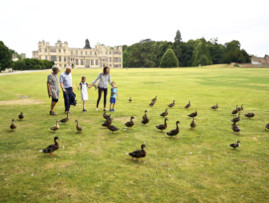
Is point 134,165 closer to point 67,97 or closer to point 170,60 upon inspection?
point 67,97

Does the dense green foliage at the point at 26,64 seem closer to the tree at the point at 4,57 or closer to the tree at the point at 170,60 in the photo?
the tree at the point at 4,57

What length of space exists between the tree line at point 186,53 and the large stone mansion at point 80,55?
23254 mm

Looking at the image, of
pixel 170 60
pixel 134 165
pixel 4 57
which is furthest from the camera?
pixel 170 60

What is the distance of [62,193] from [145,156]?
2.73 meters

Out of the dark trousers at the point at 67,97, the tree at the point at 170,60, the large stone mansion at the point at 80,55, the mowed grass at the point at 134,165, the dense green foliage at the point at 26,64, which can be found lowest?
the mowed grass at the point at 134,165

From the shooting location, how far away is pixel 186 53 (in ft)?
382

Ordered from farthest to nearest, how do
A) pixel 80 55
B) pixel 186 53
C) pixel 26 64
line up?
pixel 80 55 → pixel 186 53 → pixel 26 64

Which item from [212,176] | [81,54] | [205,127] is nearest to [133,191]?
[212,176]

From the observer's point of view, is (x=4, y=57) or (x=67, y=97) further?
(x=4, y=57)

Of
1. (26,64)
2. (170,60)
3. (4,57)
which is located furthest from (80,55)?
(4,57)

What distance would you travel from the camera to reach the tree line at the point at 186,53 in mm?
100125

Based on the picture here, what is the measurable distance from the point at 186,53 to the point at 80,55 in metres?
67.3

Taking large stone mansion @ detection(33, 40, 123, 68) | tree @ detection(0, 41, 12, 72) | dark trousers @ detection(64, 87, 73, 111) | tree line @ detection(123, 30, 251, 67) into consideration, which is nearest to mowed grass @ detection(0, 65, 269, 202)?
dark trousers @ detection(64, 87, 73, 111)

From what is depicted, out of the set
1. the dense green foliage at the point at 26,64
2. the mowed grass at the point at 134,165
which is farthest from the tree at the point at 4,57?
the mowed grass at the point at 134,165
